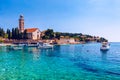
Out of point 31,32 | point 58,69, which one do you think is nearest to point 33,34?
point 31,32

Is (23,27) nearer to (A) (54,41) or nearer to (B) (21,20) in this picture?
(B) (21,20)

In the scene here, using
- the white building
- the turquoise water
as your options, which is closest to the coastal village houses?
the white building

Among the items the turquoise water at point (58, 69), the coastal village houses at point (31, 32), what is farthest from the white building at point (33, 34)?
the turquoise water at point (58, 69)

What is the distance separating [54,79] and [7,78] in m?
5.33

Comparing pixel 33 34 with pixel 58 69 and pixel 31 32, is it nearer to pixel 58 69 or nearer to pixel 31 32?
pixel 31 32

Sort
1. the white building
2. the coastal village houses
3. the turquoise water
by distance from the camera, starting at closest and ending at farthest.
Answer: the turquoise water < the white building < the coastal village houses

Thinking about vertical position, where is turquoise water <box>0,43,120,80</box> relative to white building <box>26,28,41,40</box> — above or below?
below

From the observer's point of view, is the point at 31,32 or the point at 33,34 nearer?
the point at 31,32

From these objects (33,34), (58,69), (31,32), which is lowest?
(58,69)

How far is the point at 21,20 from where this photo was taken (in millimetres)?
125938

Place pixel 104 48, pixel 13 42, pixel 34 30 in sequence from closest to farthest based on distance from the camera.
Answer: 1. pixel 104 48
2. pixel 13 42
3. pixel 34 30

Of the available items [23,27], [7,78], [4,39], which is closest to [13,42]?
[4,39]

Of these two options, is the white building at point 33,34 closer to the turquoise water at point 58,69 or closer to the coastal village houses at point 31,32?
the coastal village houses at point 31,32

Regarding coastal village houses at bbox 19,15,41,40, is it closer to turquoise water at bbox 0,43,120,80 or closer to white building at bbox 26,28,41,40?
white building at bbox 26,28,41,40
